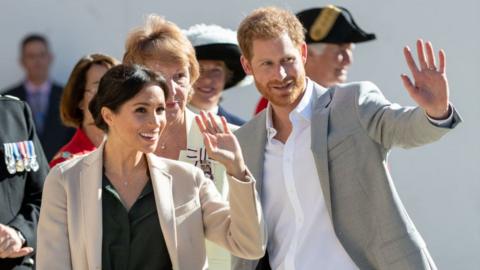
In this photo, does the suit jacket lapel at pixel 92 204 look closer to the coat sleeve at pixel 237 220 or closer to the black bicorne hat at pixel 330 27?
the coat sleeve at pixel 237 220

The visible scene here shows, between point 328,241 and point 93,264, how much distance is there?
803mm

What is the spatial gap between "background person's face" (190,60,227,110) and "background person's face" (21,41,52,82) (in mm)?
1884

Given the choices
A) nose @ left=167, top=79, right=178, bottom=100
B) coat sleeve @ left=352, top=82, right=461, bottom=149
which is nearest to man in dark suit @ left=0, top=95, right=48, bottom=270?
nose @ left=167, top=79, right=178, bottom=100

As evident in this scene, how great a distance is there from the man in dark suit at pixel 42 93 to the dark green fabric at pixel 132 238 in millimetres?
3503

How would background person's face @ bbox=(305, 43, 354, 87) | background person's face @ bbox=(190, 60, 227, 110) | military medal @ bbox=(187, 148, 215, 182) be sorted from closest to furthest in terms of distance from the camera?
1. military medal @ bbox=(187, 148, 215, 182)
2. background person's face @ bbox=(190, 60, 227, 110)
3. background person's face @ bbox=(305, 43, 354, 87)

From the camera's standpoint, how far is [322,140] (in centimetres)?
416

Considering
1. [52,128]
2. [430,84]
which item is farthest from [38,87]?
[430,84]

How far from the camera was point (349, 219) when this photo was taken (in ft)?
13.5

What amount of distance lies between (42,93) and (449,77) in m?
2.50

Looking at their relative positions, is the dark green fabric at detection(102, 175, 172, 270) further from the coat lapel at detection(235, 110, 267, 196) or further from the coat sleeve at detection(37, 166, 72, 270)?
the coat lapel at detection(235, 110, 267, 196)

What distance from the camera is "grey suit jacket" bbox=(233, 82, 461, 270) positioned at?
159 inches

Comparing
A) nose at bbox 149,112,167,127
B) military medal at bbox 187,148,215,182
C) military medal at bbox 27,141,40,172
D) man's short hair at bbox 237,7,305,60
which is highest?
man's short hair at bbox 237,7,305,60

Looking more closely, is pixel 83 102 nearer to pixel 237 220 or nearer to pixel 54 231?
pixel 54 231

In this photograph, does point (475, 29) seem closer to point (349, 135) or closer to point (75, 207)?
point (349, 135)
